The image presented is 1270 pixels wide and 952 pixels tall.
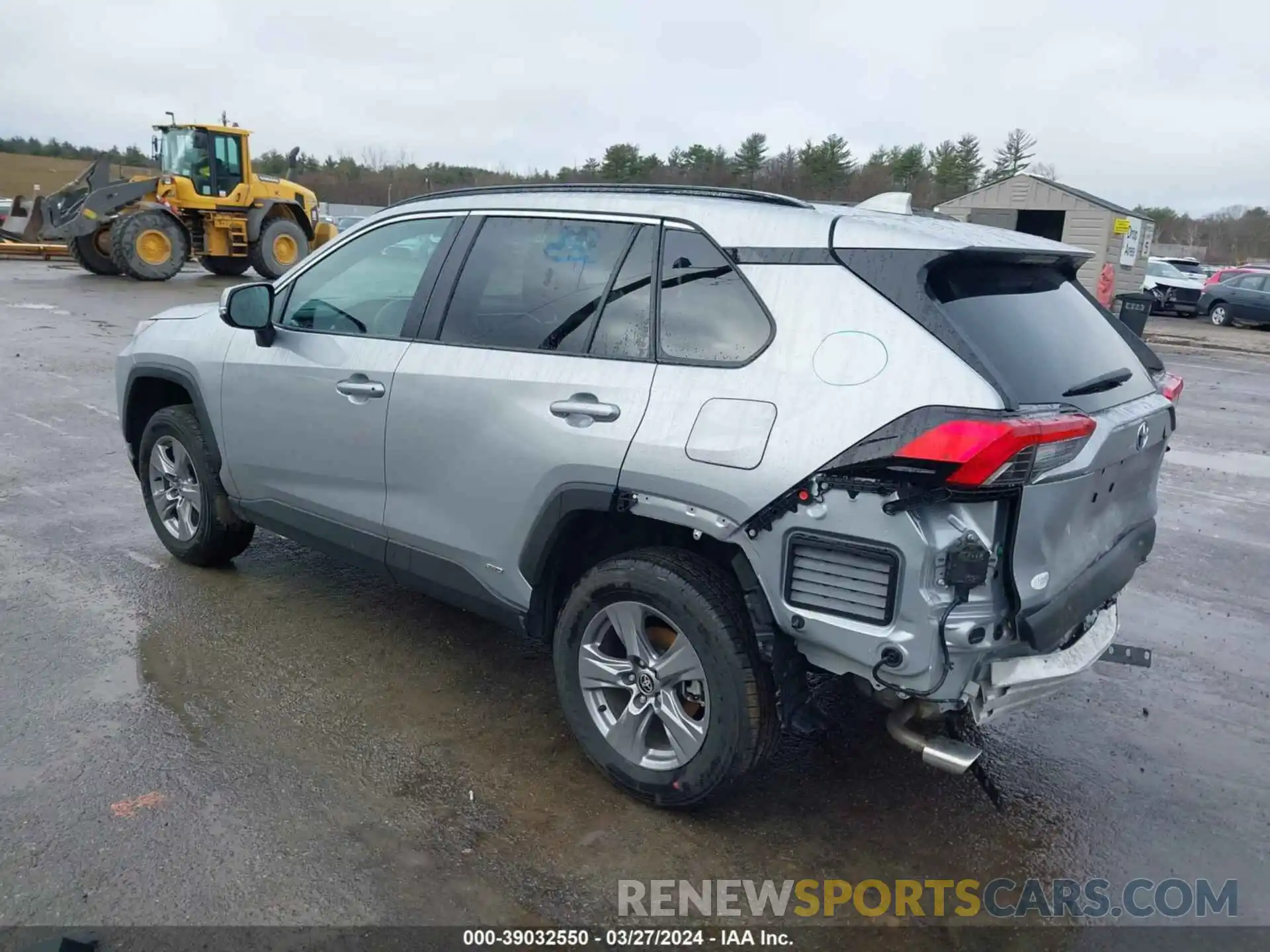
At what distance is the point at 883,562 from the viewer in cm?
252

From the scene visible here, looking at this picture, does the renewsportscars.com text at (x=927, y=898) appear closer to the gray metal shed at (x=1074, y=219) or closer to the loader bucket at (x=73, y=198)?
the gray metal shed at (x=1074, y=219)

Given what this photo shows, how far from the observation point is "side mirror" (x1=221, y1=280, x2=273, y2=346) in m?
4.09

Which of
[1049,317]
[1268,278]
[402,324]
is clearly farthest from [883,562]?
[1268,278]

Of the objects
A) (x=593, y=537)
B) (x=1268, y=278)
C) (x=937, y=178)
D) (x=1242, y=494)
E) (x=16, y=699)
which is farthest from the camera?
(x=937, y=178)

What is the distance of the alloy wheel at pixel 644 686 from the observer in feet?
9.77

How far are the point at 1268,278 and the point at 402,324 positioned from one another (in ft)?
81.7

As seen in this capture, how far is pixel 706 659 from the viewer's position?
112 inches

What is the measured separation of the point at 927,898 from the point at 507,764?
4.64 feet

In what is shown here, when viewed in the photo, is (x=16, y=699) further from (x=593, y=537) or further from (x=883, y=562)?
(x=883, y=562)

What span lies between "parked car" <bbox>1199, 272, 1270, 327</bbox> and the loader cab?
2285 cm

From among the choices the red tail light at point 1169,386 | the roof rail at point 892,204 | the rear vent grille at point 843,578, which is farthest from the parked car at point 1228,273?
the rear vent grille at point 843,578

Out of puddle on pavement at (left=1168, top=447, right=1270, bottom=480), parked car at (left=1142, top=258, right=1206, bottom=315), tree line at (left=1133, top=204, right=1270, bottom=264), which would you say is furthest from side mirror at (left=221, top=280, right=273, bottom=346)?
tree line at (left=1133, top=204, right=1270, bottom=264)

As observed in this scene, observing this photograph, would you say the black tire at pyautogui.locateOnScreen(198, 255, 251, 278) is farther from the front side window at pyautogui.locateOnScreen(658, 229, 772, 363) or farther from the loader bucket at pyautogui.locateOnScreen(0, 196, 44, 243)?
the front side window at pyautogui.locateOnScreen(658, 229, 772, 363)

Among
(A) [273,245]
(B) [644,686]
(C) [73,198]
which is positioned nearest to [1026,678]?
(B) [644,686]
